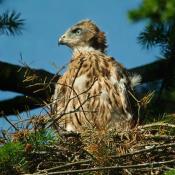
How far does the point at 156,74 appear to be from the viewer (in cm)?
948

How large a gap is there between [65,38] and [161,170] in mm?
3764

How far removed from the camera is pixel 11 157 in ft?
22.5

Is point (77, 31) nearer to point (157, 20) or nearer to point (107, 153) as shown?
point (157, 20)

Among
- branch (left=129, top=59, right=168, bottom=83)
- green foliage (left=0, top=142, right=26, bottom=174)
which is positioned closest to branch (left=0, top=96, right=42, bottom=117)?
branch (left=129, top=59, right=168, bottom=83)

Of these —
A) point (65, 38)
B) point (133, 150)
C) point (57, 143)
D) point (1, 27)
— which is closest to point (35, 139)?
point (57, 143)

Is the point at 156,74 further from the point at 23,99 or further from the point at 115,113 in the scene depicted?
the point at 23,99

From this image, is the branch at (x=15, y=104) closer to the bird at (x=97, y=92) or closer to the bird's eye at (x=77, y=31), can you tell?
the bird at (x=97, y=92)

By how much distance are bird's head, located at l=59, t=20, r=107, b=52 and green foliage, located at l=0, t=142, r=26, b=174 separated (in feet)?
12.3

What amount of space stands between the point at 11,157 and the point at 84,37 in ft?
13.5

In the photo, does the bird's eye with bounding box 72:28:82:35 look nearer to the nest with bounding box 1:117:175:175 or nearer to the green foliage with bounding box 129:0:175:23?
the green foliage with bounding box 129:0:175:23

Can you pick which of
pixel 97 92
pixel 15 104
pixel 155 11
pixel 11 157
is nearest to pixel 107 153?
pixel 11 157

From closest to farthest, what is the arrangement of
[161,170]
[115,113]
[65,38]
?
[161,170] < [115,113] < [65,38]

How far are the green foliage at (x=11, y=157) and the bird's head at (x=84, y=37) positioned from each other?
376 centimetres

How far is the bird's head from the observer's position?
10.7 metres
